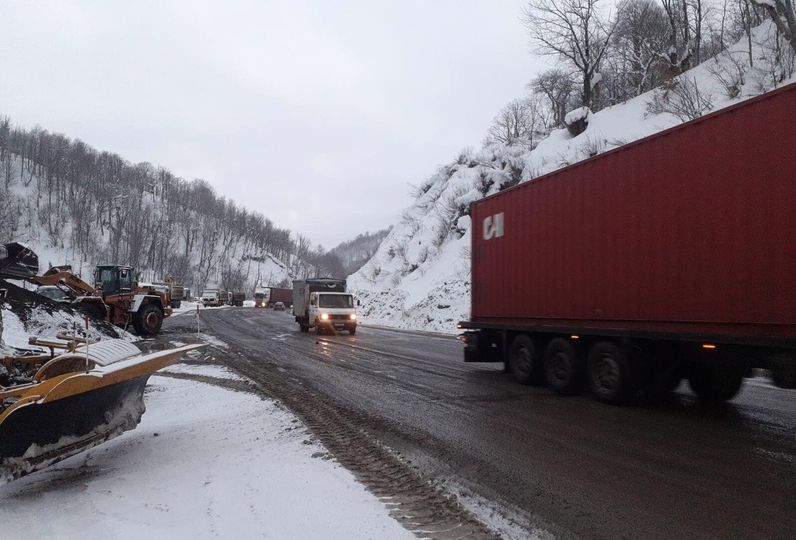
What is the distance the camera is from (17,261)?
9.06m

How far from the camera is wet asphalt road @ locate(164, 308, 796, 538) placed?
3.93 metres

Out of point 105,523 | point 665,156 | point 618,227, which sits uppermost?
point 665,156

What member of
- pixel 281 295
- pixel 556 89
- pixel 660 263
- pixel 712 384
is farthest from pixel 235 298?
pixel 660 263

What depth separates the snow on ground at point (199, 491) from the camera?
3.73 m

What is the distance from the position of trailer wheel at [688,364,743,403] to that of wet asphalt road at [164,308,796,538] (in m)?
0.25

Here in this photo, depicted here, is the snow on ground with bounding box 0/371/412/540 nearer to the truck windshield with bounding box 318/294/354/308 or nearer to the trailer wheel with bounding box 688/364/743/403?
the trailer wheel with bounding box 688/364/743/403

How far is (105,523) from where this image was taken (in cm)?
A: 380

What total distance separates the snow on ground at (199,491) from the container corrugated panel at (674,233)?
4847 millimetres

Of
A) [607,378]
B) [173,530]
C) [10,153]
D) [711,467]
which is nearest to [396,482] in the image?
[173,530]

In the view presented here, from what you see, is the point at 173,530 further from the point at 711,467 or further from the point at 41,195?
the point at 41,195

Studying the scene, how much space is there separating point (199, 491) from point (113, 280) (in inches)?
788

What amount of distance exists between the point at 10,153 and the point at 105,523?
147 metres

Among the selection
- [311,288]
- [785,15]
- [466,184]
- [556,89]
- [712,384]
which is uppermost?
[556,89]

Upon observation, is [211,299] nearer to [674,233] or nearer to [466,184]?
[466,184]
